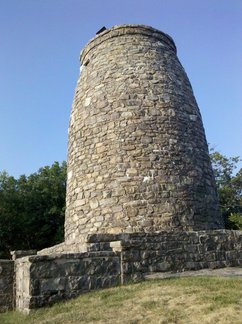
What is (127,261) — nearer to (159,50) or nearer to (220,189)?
(159,50)

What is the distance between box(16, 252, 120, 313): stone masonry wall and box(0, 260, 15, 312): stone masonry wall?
0.45 metres

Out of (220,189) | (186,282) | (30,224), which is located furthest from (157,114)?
(220,189)

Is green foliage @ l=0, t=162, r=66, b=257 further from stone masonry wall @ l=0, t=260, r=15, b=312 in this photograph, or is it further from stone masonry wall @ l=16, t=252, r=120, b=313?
stone masonry wall @ l=16, t=252, r=120, b=313

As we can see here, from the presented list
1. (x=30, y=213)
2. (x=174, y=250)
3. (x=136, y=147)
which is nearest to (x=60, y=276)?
(x=174, y=250)

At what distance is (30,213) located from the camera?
19109 mm

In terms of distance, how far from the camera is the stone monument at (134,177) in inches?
270

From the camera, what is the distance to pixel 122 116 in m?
9.38

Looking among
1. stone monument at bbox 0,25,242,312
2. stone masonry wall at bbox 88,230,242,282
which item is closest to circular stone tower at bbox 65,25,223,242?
stone monument at bbox 0,25,242,312

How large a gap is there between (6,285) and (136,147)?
4200mm

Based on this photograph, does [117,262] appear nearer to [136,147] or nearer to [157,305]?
[157,305]

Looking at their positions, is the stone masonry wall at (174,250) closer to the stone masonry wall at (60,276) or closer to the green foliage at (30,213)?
the stone masonry wall at (60,276)

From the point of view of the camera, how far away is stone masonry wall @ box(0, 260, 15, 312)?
6.77 metres

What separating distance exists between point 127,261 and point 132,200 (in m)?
2.07

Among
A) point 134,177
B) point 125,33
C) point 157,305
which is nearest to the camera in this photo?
point 157,305
